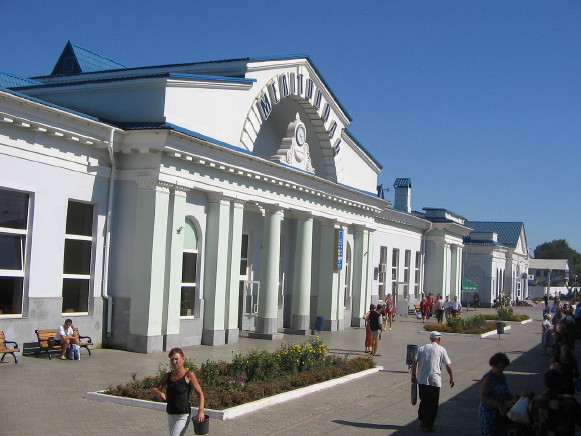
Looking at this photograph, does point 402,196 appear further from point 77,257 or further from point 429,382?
point 429,382

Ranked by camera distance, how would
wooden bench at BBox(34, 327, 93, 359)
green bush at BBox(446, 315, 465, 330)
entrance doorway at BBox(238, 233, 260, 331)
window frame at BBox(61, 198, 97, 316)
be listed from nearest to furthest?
wooden bench at BBox(34, 327, 93, 359), window frame at BBox(61, 198, 97, 316), entrance doorway at BBox(238, 233, 260, 331), green bush at BBox(446, 315, 465, 330)

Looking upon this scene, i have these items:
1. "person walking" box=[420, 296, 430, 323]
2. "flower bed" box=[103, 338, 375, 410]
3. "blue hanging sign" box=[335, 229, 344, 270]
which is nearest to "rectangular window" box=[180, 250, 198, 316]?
"flower bed" box=[103, 338, 375, 410]

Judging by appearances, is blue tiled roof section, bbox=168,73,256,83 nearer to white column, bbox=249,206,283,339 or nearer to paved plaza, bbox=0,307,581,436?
white column, bbox=249,206,283,339

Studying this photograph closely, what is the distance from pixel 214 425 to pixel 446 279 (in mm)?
40134

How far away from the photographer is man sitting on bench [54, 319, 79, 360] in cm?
1659

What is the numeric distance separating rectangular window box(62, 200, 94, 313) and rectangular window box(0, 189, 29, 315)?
1.42 metres

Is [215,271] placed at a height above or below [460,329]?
above

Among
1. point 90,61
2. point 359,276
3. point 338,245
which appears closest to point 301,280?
point 338,245

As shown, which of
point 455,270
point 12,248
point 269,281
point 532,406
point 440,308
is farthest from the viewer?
point 455,270

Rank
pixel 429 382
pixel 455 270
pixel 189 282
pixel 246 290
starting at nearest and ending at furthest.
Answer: pixel 429 382 < pixel 189 282 < pixel 246 290 < pixel 455 270

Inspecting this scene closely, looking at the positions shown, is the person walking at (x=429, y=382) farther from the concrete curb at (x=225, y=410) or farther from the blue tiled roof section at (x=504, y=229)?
the blue tiled roof section at (x=504, y=229)

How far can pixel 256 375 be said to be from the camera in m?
14.0

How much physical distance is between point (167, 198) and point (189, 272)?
312 cm

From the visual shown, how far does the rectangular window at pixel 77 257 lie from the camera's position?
18562 mm
